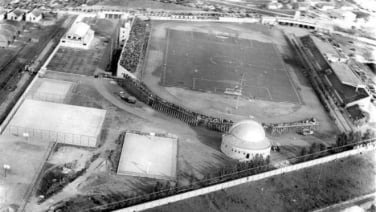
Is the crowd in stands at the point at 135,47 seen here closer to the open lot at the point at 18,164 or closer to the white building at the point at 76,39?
the white building at the point at 76,39

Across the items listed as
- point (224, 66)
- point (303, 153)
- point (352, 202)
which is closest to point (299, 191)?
point (352, 202)

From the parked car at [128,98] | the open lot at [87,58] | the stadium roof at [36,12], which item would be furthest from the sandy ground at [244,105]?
the stadium roof at [36,12]

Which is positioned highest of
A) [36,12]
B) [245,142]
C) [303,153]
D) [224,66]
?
[245,142]

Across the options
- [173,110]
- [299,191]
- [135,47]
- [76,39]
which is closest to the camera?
[299,191]

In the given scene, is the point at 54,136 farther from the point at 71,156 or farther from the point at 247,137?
the point at 247,137

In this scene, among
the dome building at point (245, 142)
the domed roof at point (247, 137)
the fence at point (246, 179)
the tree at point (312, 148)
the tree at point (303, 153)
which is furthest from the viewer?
the tree at point (312, 148)

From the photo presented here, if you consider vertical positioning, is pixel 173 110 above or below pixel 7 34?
below

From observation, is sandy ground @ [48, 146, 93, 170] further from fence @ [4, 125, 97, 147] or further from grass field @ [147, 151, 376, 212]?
grass field @ [147, 151, 376, 212]
